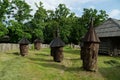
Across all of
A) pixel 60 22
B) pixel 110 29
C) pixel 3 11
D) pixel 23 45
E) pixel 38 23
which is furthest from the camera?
pixel 60 22

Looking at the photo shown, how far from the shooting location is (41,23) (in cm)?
6531

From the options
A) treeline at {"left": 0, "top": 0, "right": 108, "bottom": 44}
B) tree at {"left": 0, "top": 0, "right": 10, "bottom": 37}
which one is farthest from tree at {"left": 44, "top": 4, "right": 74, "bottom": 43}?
tree at {"left": 0, "top": 0, "right": 10, "bottom": 37}

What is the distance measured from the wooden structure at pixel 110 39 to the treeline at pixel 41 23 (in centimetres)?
2046

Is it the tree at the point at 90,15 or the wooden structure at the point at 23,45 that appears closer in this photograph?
the wooden structure at the point at 23,45

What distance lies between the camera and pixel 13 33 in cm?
5666

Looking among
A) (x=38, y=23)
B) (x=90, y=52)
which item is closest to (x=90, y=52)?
(x=90, y=52)

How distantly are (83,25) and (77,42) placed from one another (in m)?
5.54

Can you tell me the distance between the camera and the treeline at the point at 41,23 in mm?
53719

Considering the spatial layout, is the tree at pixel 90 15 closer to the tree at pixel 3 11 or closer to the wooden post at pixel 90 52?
the tree at pixel 3 11

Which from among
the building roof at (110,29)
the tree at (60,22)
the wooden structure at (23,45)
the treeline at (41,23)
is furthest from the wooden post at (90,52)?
the tree at (60,22)

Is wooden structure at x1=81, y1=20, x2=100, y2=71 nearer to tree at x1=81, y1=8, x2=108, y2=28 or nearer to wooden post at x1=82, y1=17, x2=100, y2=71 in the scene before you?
wooden post at x1=82, y1=17, x2=100, y2=71

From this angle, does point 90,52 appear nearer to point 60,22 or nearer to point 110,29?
point 110,29

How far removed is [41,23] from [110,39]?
3264 centimetres

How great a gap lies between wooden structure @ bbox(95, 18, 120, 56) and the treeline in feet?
67.1
